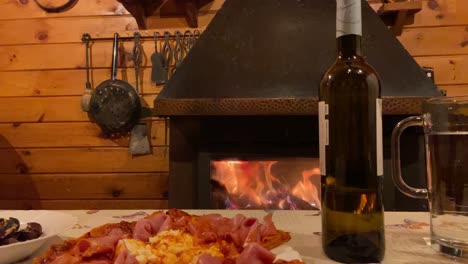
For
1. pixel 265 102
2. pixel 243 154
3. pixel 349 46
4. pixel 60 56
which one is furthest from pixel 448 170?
pixel 60 56

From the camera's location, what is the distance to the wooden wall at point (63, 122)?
76.5 inches

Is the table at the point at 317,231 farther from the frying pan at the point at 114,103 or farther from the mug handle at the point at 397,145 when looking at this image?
the frying pan at the point at 114,103

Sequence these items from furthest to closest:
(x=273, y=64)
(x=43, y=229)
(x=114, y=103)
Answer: (x=114, y=103)
(x=273, y=64)
(x=43, y=229)

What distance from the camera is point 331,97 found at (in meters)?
0.57

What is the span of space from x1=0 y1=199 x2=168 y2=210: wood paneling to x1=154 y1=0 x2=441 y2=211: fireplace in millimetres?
595

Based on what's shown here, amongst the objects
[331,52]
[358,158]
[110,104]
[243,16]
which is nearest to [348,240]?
[358,158]

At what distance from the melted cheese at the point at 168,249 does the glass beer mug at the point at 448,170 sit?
1.04 feet

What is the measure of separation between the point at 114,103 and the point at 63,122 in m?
0.35

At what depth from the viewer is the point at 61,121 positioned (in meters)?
2.00

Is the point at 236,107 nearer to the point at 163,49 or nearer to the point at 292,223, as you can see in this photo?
the point at 292,223

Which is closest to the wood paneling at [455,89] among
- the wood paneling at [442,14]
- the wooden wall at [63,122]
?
the wood paneling at [442,14]

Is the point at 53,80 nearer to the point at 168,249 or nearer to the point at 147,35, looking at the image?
the point at 147,35

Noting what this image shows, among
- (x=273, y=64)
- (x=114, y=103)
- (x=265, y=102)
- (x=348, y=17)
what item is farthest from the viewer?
(x=114, y=103)

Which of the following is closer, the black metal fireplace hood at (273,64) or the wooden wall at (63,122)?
the black metal fireplace hood at (273,64)
